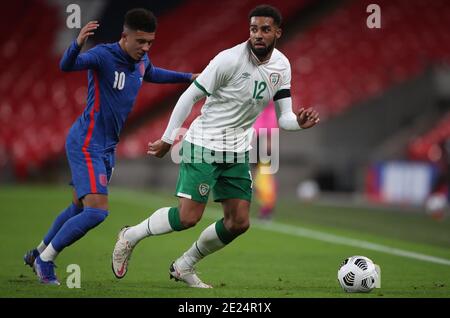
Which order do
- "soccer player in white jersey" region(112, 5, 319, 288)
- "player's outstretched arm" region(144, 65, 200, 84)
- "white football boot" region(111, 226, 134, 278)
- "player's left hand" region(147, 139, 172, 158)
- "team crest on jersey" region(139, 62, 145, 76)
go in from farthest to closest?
"player's outstretched arm" region(144, 65, 200, 84) → "team crest on jersey" region(139, 62, 145, 76) → "white football boot" region(111, 226, 134, 278) → "soccer player in white jersey" region(112, 5, 319, 288) → "player's left hand" region(147, 139, 172, 158)

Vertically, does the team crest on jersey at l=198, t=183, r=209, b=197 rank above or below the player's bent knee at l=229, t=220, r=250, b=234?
above

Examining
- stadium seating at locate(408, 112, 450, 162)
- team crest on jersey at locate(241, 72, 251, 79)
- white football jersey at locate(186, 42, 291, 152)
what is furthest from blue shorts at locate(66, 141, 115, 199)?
stadium seating at locate(408, 112, 450, 162)

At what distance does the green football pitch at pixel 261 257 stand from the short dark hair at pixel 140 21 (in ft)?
6.30

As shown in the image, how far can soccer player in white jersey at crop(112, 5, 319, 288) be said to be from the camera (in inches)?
263

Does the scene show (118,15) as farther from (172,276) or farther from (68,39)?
(172,276)

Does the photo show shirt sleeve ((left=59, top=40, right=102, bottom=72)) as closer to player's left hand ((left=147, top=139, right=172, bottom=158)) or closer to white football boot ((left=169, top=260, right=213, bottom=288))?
player's left hand ((left=147, top=139, right=172, bottom=158))

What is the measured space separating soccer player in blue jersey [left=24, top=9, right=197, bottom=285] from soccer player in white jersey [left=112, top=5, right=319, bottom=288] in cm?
39

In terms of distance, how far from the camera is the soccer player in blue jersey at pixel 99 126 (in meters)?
6.73

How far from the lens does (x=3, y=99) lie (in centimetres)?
2686

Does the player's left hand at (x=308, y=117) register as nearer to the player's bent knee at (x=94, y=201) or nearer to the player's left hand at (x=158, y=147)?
the player's left hand at (x=158, y=147)

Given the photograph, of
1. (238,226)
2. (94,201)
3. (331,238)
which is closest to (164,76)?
(94,201)
